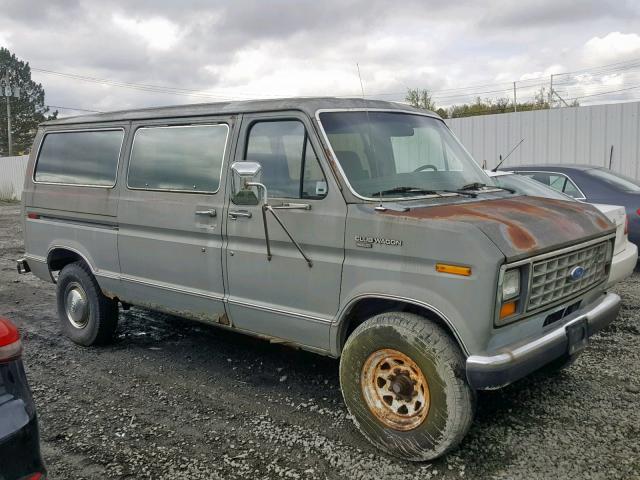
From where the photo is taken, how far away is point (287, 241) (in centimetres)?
394

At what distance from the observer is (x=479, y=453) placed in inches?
138

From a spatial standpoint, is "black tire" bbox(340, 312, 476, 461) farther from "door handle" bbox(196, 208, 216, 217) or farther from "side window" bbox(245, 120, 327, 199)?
"door handle" bbox(196, 208, 216, 217)

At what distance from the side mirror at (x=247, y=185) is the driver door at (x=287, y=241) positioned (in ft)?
0.17

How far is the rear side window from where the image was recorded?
5.33 m

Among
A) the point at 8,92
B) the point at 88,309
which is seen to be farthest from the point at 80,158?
the point at 8,92

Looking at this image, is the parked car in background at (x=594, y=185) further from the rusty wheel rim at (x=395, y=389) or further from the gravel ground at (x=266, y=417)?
→ the rusty wheel rim at (x=395, y=389)

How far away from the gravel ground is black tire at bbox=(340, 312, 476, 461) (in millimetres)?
140

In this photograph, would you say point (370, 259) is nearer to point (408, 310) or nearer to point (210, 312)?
point (408, 310)

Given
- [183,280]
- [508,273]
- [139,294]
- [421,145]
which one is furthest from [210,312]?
[508,273]

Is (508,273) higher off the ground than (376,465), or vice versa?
(508,273)

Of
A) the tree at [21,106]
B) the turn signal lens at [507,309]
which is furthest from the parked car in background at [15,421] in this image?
the tree at [21,106]

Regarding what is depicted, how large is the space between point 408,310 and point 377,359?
356mm

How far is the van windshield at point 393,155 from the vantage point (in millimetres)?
3848

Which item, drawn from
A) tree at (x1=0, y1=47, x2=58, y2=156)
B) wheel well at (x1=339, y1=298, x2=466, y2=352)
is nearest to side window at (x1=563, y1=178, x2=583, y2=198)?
wheel well at (x1=339, y1=298, x2=466, y2=352)
